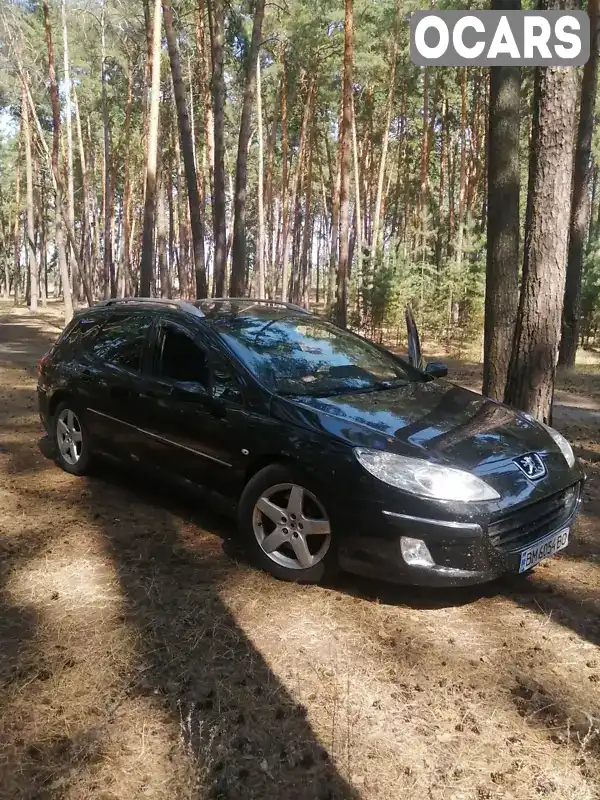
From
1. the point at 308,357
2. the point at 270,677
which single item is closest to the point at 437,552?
the point at 270,677

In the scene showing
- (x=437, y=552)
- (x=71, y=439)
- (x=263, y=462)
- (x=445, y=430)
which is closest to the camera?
(x=437, y=552)

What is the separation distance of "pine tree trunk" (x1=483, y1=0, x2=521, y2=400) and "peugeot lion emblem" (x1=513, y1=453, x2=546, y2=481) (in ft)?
11.2

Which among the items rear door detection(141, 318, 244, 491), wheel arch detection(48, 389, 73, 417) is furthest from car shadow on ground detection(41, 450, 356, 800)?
wheel arch detection(48, 389, 73, 417)

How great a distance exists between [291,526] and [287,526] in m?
0.03

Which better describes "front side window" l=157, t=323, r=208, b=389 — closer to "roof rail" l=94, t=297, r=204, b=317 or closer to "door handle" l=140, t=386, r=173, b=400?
"door handle" l=140, t=386, r=173, b=400

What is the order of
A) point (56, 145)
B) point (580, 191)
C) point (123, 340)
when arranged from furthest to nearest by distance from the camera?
point (56, 145), point (580, 191), point (123, 340)

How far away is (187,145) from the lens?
13.9 metres

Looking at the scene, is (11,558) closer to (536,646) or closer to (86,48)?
(536,646)

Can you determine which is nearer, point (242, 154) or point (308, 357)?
point (308, 357)

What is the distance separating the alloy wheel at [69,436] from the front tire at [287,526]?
7.63 feet

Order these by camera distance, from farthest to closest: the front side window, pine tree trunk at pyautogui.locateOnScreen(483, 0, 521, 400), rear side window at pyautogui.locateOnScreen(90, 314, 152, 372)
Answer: pine tree trunk at pyautogui.locateOnScreen(483, 0, 521, 400) → rear side window at pyautogui.locateOnScreen(90, 314, 152, 372) → the front side window

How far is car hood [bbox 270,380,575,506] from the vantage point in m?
3.50

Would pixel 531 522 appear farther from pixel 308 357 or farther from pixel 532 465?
pixel 308 357
